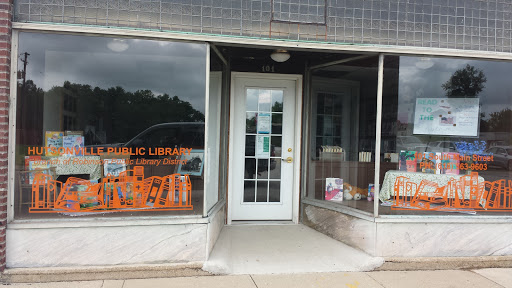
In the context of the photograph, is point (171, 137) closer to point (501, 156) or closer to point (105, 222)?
point (105, 222)

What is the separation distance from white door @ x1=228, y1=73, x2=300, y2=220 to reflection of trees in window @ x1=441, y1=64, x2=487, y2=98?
234cm

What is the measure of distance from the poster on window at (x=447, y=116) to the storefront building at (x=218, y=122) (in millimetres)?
16

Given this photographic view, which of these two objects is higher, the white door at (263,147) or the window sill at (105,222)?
the white door at (263,147)

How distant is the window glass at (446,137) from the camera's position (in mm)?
4867

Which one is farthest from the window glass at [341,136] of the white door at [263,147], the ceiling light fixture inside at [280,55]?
the ceiling light fixture inside at [280,55]

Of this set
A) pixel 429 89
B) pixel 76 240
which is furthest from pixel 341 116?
pixel 76 240

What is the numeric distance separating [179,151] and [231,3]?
→ 1.91m

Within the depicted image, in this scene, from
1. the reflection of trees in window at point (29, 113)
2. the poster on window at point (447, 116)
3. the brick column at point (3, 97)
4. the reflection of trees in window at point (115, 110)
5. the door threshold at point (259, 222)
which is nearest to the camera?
the brick column at point (3, 97)

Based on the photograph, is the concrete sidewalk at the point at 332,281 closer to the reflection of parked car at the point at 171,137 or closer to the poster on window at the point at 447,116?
the reflection of parked car at the point at 171,137

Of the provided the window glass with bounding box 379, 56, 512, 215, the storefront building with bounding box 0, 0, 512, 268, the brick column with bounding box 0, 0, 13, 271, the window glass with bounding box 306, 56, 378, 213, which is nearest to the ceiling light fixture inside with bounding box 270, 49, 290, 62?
the storefront building with bounding box 0, 0, 512, 268

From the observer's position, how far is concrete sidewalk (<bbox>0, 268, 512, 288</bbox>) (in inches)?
149

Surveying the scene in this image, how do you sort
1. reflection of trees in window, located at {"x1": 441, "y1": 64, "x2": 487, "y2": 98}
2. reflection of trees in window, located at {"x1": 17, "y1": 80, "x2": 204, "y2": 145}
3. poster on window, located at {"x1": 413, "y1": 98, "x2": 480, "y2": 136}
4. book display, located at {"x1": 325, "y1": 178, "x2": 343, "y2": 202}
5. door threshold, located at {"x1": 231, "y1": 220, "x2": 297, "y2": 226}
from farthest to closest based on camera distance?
door threshold, located at {"x1": 231, "y1": 220, "x2": 297, "y2": 226}
book display, located at {"x1": 325, "y1": 178, "x2": 343, "y2": 202}
poster on window, located at {"x1": 413, "y1": 98, "x2": 480, "y2": 136}
reflection of trees in window, located at {"x1": 441, "y1": 64, "x2": 487, "y2": 98}
reflection of trees in window, located at {"x1": 17, "y1": 80, "x2": 204, "y2": 145}

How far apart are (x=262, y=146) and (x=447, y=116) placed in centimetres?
288

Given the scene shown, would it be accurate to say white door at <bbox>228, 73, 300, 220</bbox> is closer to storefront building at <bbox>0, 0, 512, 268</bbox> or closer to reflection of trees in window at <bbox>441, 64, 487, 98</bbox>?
storefront building at <bbox>0, 0, 512, 268</bbox>
